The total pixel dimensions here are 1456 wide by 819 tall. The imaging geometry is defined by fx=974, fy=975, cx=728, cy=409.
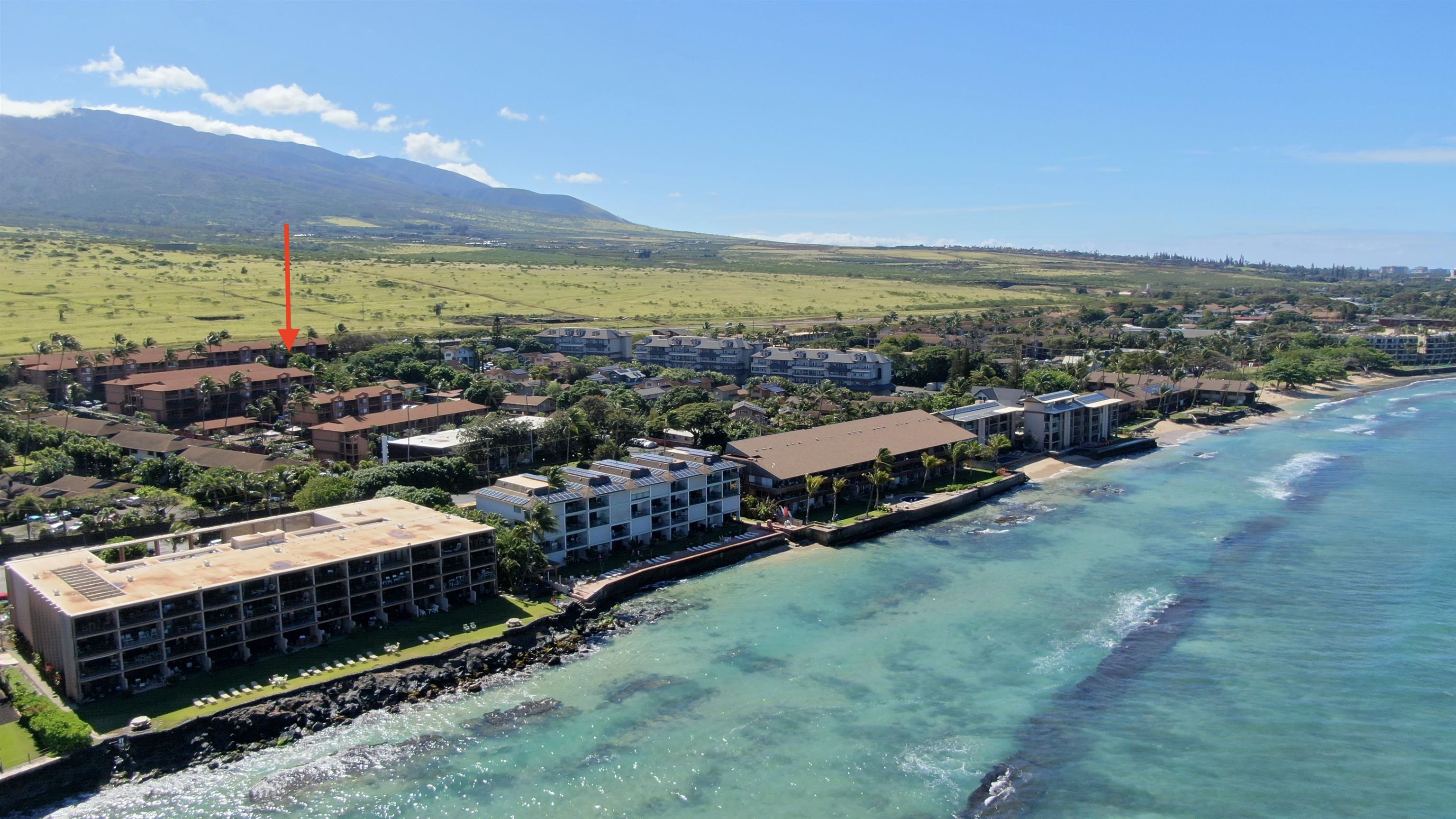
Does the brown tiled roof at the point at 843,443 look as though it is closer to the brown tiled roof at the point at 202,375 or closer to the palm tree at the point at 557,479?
the palm tree at the point at 557,479

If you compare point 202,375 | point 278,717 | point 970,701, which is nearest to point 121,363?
point 202,375

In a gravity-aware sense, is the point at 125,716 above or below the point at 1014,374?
Result: below

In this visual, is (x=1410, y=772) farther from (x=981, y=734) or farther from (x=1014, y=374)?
(x=1014, y=374)

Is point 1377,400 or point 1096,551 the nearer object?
point 1096,551

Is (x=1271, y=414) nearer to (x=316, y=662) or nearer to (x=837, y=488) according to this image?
(x=837, y=488)

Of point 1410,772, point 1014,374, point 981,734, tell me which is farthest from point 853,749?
point 1014,374

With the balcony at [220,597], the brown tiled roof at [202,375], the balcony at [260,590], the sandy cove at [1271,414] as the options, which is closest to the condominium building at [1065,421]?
the sandy cove at [1271,414]

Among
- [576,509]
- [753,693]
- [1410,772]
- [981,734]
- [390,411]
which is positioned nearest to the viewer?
[1410,772]
